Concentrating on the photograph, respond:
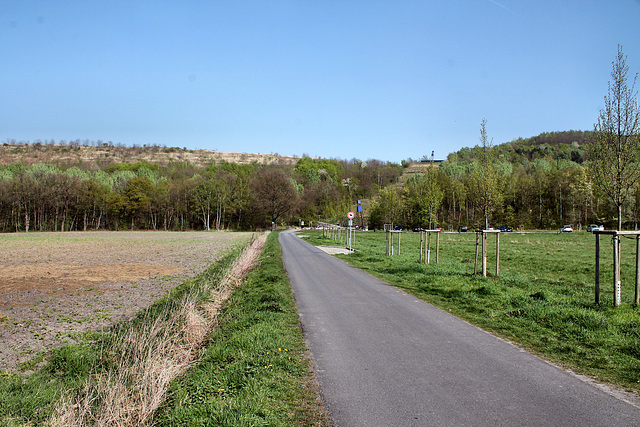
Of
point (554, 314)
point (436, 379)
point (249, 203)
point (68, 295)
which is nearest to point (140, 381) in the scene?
point (436, 379)

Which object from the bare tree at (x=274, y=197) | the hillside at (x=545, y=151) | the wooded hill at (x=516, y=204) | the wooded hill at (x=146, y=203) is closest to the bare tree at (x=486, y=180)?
the wooded hill at (x=516, y=204)

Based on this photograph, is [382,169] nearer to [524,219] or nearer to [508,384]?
[524,219]

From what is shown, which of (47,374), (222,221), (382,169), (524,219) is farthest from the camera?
(382,169)

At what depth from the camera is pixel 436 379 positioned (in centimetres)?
574

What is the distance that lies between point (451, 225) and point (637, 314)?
8259 cm

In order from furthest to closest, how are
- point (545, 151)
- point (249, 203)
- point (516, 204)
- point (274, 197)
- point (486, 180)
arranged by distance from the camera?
point (545, 151)
point (249, 203)
point (274, 197)
point (516, 204)
point (486, 180)

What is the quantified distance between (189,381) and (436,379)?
330 centimetres

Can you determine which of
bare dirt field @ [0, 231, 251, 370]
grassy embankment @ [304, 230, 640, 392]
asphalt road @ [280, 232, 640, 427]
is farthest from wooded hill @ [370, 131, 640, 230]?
asphalt road @ [280, 232, 640, 427]

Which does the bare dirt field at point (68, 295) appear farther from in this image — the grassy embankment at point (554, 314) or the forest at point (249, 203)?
the forest at point (249, 203)

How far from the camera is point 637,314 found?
8.58 meters

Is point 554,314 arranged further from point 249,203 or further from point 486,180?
point 249,203

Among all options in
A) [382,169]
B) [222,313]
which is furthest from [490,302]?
[382,169]

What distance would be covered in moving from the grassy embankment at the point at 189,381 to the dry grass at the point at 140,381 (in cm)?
2

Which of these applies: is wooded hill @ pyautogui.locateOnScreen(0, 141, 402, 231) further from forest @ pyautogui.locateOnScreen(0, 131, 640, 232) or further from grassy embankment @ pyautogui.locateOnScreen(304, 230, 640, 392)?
grassy embankment @ pyautogui.locateOnScreen(304, 230, 640, 392)
